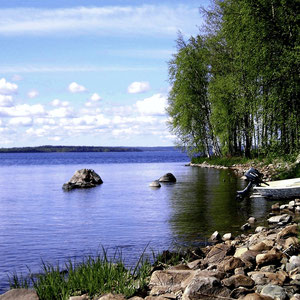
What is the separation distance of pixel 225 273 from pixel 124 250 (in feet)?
17.6

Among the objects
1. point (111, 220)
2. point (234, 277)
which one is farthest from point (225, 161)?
point (234, 277)

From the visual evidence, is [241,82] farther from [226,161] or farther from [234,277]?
[234,277]

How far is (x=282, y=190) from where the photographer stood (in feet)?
64.1

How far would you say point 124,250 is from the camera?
1309cm

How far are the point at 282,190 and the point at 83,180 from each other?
18.5 m

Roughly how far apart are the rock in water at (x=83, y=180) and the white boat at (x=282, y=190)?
54.5 ft

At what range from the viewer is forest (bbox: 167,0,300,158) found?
827 inches

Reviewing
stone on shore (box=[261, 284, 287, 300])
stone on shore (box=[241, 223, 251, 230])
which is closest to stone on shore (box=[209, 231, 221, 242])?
stone on shore (box=[241, 223, 251, 230])

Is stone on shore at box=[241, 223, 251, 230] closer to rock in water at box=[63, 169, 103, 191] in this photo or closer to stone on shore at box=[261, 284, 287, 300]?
stone on shore at box=[261, 284, 287, 300]

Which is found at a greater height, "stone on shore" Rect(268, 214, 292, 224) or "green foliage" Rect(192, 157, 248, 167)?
"green foliage" Rect(192, 157, 248, 167)

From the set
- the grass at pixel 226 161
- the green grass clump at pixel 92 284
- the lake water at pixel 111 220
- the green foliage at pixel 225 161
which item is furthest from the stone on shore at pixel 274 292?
the grass at pixel 226 161

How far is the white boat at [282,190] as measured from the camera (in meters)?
19.4

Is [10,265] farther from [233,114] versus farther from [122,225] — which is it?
[233,114]

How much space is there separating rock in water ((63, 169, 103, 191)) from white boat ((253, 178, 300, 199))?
1661 centimetres
